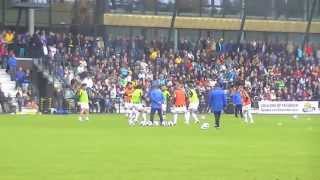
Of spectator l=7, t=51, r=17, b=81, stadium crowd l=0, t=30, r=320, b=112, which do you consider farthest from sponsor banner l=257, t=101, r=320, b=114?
spectator l=7, t=51, r=17, b=81

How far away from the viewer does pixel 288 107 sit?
53.8m

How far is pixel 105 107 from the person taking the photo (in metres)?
50.2

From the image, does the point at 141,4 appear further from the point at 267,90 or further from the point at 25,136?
the point at 25,136

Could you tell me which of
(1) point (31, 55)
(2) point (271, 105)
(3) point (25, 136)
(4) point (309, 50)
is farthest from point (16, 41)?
(3) point (25, 136)

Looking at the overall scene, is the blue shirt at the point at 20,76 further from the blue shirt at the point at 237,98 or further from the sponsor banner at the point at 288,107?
the sponsor banner at the point at 288,107

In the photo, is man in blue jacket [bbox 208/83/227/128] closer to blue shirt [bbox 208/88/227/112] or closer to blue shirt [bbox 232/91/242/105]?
blue shirt [bbox 208/88/227/112]

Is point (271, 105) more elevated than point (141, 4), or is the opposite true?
point (141, 4)

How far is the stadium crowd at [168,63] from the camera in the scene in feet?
167

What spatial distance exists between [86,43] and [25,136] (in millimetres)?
27419

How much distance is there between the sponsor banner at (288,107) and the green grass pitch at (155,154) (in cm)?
2155

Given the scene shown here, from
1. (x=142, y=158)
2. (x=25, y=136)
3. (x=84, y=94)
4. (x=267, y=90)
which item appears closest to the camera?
(x=142, y=158)

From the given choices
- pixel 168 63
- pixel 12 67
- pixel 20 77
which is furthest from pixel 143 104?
pixel 168 63

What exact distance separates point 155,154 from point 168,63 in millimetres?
34505

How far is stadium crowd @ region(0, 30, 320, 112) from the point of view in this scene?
167 feet
